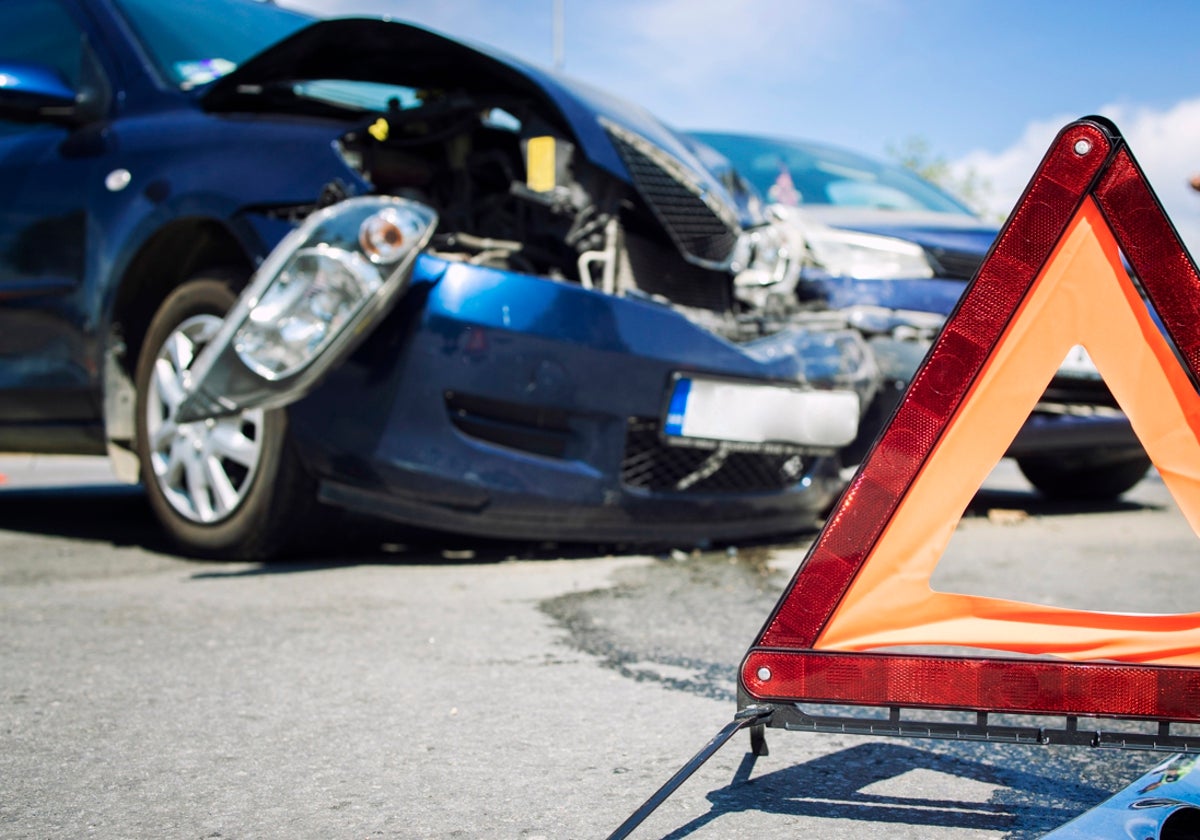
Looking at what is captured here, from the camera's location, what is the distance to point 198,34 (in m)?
4.36

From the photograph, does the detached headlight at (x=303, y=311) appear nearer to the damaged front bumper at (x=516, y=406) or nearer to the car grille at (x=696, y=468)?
the damaged front bumper at (x=516, y=406)

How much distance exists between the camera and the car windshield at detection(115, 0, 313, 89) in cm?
416

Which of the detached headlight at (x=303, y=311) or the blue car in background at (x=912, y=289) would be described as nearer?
the detached headlight at (x=303, y=311)

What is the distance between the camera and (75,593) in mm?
3336

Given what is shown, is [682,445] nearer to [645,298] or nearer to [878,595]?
[645,298]

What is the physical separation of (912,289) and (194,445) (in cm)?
270

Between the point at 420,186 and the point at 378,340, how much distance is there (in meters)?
0.81

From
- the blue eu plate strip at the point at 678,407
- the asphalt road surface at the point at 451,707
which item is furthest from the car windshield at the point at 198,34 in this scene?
the blue eu plate strip at the point at 678,407

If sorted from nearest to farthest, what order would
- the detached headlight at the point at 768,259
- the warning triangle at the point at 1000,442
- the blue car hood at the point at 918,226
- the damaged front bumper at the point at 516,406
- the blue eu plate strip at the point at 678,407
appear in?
the warning triangle at the point at 1000,442 < the damaged front bumper at the point at 516,406 < the blue eu plate strip at the point at 678,407 < the detached headlight at the point at 768,259 < the blue car hood at the point at 918,226

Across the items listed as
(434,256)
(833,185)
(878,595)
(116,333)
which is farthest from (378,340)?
(833,185)

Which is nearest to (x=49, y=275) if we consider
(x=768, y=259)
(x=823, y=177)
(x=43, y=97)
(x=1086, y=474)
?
(x=43, y=97)

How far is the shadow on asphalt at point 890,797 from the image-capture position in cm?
174

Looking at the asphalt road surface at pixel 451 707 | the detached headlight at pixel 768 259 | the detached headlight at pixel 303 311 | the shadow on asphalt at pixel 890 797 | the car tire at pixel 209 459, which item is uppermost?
the detached headlight at pixel 768 259

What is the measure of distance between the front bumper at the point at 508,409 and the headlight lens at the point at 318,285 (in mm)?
138
